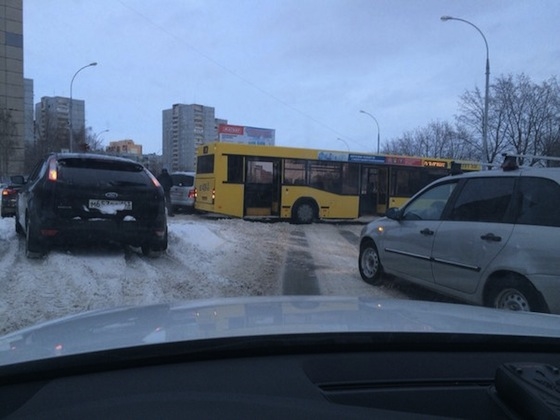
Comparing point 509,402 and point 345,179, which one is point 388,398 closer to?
point 509,402

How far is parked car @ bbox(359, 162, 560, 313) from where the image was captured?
5.01 metres

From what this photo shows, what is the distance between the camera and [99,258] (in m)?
8.12

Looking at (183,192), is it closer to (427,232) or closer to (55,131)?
(427,232)

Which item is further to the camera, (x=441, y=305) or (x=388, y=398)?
(x=441, y=305)

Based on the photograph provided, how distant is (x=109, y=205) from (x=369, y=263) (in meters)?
4.15

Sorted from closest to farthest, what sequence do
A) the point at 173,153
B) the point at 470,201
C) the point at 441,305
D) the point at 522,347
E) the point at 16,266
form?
the point at 522,347, the point at 441,305, the point at 470,201, the point at 16,266, the point at 173,153

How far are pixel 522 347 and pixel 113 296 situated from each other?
5.19 meters

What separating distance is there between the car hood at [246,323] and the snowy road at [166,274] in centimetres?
297

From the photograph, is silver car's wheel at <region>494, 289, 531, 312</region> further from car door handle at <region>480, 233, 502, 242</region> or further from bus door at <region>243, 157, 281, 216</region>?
bus door at <region>243, 157, 281, 216</region>

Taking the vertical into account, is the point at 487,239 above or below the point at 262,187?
below

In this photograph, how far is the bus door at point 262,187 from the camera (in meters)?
18.9

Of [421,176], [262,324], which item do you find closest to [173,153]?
[421,176]

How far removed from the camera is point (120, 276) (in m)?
7.37

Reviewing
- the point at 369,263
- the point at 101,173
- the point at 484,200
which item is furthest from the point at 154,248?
the point at 484,200
